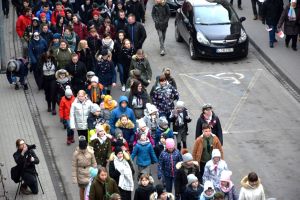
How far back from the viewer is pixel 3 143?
23375 mm

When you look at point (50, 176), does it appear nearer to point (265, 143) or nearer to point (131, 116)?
point (131, 116)

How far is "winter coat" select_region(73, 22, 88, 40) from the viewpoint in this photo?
28844mm

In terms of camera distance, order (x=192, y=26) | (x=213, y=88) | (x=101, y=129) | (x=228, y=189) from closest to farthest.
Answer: (x=228, y=189)
(x=101, y=129)
(x=213, y=88)
(x=192, y=26)

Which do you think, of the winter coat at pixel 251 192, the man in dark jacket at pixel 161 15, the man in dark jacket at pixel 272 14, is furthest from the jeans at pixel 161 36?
the winter coat at pixel 251 192

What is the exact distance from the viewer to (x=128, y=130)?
21062 mm

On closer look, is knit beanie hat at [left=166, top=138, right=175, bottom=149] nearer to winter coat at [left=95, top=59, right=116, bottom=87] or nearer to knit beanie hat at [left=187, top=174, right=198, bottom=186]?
knit beanie hat at [left=187, top=174, right=198, bottom=186]

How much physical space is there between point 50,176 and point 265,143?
17.9ft

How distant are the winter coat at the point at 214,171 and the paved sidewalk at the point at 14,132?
145 inches

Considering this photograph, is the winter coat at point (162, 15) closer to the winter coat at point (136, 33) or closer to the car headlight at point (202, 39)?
the car headlight at point (202, 39)

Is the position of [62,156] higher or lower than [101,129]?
lower

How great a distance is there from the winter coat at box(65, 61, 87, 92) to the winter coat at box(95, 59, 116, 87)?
0.58 metres

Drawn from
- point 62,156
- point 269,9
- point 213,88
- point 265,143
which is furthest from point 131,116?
point 269,9

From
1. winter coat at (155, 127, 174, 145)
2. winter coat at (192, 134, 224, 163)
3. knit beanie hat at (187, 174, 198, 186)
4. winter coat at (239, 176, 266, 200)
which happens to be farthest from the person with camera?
winter coat at (239, 176, 266, 200)

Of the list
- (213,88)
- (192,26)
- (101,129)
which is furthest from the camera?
(192,26)
